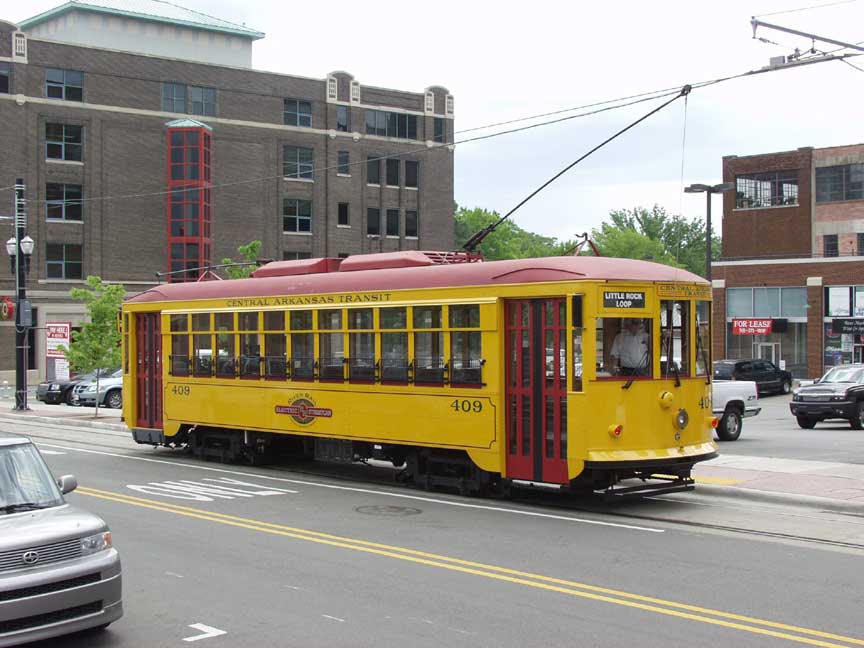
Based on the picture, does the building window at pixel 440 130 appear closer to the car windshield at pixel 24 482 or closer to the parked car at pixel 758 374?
the parked car at pixel 758 374

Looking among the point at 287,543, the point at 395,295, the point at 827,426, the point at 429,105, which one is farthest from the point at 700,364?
the point at 429,105

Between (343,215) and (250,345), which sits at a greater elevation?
(343,215)

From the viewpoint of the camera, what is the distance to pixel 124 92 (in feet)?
192

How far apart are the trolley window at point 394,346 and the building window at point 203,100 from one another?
49117 mm

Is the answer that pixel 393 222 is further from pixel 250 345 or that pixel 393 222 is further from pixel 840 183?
pixel 250 345

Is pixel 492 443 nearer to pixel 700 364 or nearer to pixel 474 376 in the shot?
pixel 474 376

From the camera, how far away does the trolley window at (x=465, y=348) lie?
14023 mm

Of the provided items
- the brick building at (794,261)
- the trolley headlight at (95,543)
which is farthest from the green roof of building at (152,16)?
the trolley headlight at (95,543)

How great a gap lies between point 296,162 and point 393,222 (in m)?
7.91

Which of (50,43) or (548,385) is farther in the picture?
(50,43)

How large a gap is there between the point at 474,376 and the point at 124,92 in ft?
162

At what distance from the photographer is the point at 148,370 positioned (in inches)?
798

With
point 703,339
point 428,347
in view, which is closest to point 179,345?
point 428,347

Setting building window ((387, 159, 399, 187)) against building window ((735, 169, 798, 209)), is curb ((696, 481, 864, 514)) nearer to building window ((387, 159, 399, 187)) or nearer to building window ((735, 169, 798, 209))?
building window ((735, 169, 798, 209))
